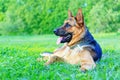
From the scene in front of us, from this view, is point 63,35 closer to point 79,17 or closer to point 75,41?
point 75,41

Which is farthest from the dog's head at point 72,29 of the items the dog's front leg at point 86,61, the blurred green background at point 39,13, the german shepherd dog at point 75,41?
the blurred green background at point 39,13

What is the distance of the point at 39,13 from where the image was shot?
55406mm

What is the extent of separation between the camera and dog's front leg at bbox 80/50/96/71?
6.05m

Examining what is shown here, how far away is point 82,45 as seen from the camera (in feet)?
22.1

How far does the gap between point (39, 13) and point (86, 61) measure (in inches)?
1948

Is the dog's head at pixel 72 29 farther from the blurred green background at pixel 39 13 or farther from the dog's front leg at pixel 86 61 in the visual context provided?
the blurred green background at pixel 39 13

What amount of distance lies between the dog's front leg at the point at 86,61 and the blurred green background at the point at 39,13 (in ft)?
140

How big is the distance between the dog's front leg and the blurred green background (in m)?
42.8

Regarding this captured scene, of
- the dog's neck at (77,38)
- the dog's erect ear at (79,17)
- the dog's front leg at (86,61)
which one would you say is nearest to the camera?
the dog's front leg at (86,61)

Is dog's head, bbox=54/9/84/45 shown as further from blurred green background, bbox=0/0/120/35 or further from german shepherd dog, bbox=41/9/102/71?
blurred green background, bbox=0/0/120/35

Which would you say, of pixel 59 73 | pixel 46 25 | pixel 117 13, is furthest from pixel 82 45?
pixel 46 25

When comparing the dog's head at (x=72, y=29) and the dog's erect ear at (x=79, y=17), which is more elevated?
the dog's erect ear at (x=79, y=17)

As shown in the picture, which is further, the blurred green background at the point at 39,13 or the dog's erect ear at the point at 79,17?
the blurred green background at the point at 39,13

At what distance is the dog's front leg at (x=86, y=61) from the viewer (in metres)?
6.05
